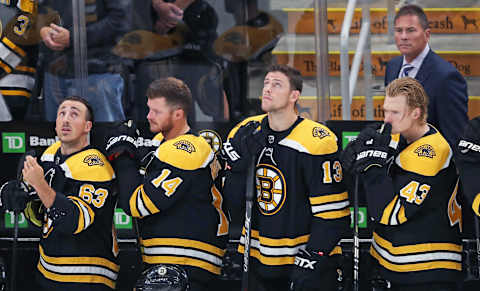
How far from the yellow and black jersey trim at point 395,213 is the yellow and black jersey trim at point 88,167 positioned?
1386mm

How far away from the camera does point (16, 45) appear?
4.48 m

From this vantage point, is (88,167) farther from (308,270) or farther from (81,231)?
(308,270)

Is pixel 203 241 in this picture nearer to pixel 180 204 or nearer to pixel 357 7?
pixel 180 204

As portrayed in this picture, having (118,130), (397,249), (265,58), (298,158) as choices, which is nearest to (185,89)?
(118,130)

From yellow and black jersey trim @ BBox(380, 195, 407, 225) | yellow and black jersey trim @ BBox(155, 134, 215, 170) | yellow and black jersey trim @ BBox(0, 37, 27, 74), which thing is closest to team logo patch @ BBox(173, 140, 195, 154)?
yellow and black jersey trim @ BBox(155, 134, 215, 170)

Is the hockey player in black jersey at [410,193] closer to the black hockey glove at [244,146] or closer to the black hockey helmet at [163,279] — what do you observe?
the black hockey glove at [244,146]

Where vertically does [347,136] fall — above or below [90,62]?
below

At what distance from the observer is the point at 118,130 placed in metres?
3.62

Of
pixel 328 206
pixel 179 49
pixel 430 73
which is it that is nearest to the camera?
pixel 328 206

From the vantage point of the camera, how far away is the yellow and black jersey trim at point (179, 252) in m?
3.57

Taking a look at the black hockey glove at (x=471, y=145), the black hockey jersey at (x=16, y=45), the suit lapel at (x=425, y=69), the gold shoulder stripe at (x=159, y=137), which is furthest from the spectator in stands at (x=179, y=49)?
the black hockey glove at (x=471, y=145)

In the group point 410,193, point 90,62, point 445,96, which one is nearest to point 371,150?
point 410,193

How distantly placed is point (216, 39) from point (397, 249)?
6.82ft

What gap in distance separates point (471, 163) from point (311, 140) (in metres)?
0.74
